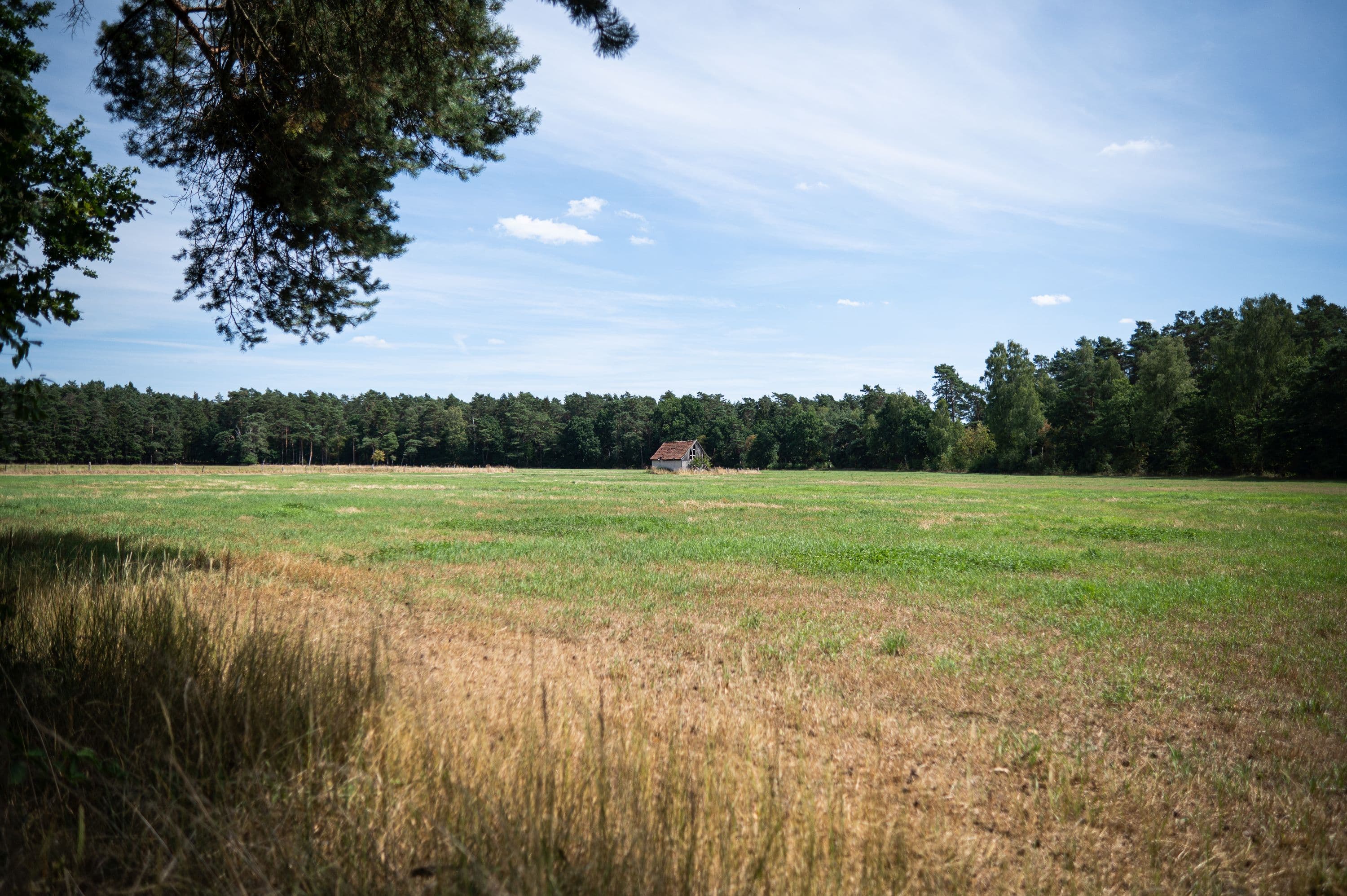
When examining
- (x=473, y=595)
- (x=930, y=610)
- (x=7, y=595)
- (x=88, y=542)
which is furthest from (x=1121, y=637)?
(x=88, y=542)

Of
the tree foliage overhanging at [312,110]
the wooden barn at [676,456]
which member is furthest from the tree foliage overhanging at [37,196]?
the wooden barn at [676,456]

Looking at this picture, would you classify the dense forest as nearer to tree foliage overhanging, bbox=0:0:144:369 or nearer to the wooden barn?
tree foliage overhanging, bbox=0:0:144:369

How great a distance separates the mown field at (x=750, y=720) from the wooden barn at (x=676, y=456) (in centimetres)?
9251

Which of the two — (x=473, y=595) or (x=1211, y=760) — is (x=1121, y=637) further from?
(x=473, y=595)

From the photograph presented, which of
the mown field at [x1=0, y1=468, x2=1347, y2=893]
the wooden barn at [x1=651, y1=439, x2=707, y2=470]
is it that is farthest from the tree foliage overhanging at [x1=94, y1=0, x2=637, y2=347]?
the wooden barn at [x1=651, y1=439, x2=707, y2=470]

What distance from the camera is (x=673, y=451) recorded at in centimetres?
11125

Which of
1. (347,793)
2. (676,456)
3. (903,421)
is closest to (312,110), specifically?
(347,793)

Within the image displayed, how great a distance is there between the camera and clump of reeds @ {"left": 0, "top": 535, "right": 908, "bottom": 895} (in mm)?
2715

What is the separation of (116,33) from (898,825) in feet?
37.2

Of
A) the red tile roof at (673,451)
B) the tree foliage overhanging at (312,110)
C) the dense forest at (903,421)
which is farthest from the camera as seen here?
the red tile roof at (673,451)

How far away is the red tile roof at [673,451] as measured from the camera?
109500 mm

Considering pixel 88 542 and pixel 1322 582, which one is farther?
pixel 88 542

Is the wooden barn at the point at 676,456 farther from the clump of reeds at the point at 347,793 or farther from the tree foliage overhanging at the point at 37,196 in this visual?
the clump of reeds at the point at 347,793

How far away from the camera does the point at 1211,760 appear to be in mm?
5270
